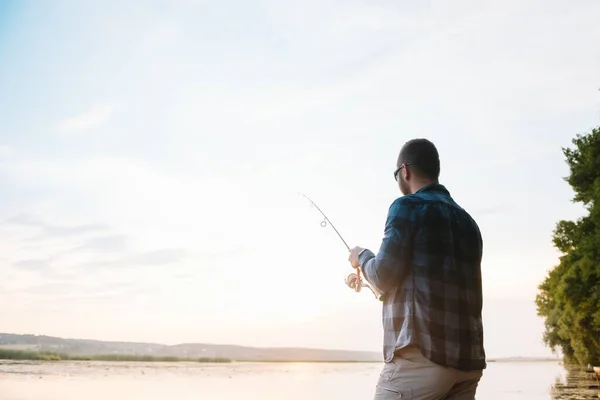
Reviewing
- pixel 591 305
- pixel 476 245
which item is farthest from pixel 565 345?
pixel 476 245

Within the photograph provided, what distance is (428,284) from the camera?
2949 mm

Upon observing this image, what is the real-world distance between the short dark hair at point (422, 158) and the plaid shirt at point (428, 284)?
25cm

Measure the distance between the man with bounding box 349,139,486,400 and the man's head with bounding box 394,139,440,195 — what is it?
0.61ft

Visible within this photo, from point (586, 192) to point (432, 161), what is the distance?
1109 inches

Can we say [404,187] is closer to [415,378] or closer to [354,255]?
[354,255]

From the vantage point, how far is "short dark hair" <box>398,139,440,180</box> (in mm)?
3371

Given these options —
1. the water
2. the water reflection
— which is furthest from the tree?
the water

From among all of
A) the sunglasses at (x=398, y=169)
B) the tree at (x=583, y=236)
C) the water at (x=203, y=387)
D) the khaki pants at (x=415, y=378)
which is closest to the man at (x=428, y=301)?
the khaki pants at (x=415, y=378)

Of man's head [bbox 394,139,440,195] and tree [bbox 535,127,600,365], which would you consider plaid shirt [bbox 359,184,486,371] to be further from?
tree [bbox 535,127,600,365]

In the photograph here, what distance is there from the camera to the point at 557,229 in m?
30.6

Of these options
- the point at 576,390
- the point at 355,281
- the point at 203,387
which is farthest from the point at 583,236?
the point at 355,281

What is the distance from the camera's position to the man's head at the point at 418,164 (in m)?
3.37

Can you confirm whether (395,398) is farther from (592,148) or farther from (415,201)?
(592,148)

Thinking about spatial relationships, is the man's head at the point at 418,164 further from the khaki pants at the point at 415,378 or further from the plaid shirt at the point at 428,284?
the khaki pants at the point at 415,378
